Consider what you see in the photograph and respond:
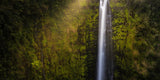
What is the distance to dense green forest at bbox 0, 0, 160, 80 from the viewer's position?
201 centimetres

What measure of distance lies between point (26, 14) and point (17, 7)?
0.20m

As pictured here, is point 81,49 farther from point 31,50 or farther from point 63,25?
point 31,50

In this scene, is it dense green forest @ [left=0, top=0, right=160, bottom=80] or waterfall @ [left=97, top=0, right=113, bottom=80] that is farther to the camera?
waterfall @ [left=97, top=0, right=113, bottom=80]

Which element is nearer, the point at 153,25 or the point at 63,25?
the point at 153,25

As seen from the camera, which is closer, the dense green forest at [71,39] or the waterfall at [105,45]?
the dense green forest at [71,39]

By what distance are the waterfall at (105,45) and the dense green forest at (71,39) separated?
0.38 ft

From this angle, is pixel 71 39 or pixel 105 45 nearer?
pixel 71 39

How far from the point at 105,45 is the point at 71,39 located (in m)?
0.98

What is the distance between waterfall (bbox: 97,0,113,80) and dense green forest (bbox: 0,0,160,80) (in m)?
0.12

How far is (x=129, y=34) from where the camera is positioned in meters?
2.48

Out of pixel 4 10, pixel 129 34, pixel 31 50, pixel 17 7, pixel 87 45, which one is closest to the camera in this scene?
pixel 4 10

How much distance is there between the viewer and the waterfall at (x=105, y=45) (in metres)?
2.87

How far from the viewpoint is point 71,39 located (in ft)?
9.02

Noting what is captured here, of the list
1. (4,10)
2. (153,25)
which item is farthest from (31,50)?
(153,25)
